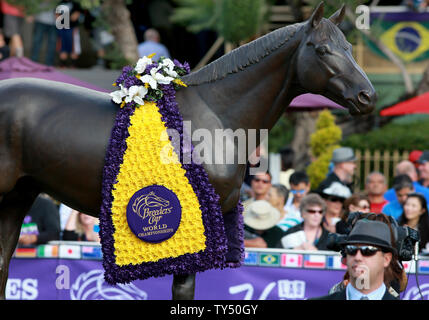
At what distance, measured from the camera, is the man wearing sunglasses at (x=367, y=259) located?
13.0ft

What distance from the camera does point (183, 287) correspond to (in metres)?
4.66

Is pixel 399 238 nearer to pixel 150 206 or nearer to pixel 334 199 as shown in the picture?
pixel 150 206

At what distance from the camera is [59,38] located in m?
14.3

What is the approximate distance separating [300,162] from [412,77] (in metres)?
3.19

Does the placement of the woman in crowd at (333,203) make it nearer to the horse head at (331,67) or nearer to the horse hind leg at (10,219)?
the horse head at (331,67)

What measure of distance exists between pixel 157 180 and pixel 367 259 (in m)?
1.37

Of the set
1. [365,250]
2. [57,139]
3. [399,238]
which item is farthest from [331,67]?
[57,139]

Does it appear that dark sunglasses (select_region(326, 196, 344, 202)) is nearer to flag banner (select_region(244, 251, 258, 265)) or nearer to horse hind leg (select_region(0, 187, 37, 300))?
flag banner (select_region(244, 251, 258, 265))

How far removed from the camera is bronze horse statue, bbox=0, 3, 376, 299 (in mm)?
4645

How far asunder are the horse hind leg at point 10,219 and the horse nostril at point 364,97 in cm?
212

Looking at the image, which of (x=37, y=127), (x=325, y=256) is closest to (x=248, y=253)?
(x=325, y=256)

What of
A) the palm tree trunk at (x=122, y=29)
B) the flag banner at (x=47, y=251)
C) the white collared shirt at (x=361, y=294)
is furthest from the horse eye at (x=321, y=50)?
the palm tree trunk at (x=122, y=29)

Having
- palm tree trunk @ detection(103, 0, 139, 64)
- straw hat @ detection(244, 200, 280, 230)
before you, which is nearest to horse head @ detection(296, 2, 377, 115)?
straw hat @ detection(244, 200, 280, 230)
